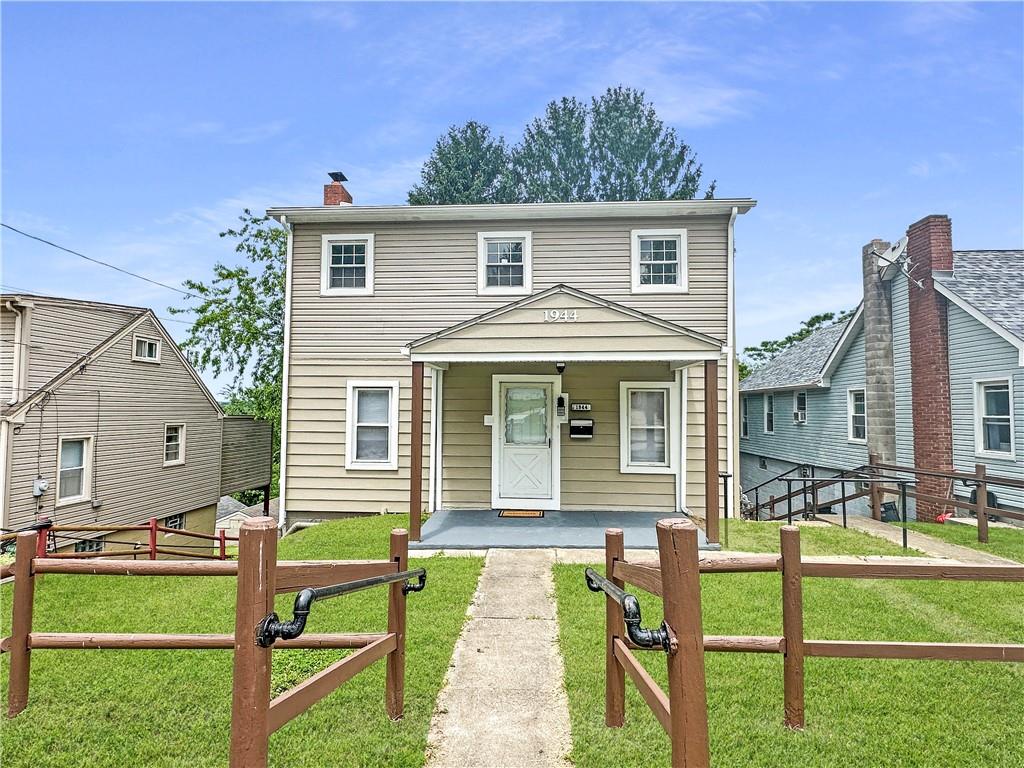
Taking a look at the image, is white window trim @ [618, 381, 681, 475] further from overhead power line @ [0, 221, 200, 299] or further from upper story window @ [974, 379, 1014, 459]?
overhead power line @ [0, 221, 200, 299]

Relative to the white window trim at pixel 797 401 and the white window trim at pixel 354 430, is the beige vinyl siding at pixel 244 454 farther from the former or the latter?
the white window trim at pixel 797 401

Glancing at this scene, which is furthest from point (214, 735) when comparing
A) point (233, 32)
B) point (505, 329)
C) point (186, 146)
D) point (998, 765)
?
point (186, 146)

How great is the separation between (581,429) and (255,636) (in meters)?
8.13

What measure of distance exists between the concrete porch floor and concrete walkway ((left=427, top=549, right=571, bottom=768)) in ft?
6.35

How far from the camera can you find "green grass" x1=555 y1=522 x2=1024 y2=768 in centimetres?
275

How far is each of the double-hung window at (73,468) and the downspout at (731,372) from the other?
1542cm

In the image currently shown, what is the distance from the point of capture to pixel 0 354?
11688mm

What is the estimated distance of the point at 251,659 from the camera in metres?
1.64

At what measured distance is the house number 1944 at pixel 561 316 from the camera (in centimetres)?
757

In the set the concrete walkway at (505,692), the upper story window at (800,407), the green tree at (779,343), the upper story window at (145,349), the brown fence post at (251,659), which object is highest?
the green tree at (779,343)

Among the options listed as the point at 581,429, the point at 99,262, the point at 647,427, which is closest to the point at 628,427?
the point at 647,427

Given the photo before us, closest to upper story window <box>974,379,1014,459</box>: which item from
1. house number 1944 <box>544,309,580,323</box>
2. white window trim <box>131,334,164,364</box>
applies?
house number 1944 <box>544,309,580,323</box>

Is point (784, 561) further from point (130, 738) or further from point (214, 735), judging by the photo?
point (130, 738)

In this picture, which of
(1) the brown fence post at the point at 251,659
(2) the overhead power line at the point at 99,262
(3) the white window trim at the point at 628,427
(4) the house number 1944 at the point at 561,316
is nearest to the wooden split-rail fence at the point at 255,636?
(1) the brown fence post at the point at 251,659
